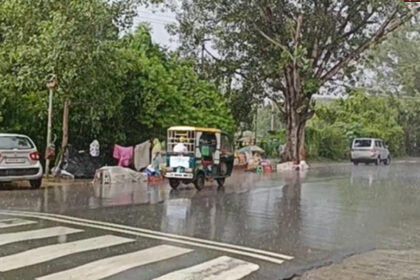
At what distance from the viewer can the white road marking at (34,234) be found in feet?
29.0

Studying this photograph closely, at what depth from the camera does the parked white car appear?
41094mm

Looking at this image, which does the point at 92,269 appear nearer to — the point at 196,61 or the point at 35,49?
the point at 35,49

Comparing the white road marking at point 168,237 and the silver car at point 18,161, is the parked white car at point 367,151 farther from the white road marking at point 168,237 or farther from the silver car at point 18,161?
the white road marking at point 168,237

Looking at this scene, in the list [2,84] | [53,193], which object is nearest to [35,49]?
[2,84]

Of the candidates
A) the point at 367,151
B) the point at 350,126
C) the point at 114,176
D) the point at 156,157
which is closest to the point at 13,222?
the point at 114,176

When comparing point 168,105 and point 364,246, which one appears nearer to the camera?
point 364,246

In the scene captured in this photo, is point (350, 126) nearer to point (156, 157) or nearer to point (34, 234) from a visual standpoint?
point (156, 157)

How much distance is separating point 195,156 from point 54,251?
33.3 ft

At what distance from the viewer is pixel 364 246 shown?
9.91m

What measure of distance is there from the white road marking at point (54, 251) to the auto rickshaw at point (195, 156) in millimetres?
8585

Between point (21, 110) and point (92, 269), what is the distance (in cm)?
1371

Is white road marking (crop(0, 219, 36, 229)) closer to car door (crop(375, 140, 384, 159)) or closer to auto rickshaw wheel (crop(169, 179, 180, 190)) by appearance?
auto rickshaw wheel (crop(169, 179, 180, 190))

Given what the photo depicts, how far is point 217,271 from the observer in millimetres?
7504

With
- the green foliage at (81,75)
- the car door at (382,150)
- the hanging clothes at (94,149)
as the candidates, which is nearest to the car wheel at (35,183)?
the green foliage at (81,75)
